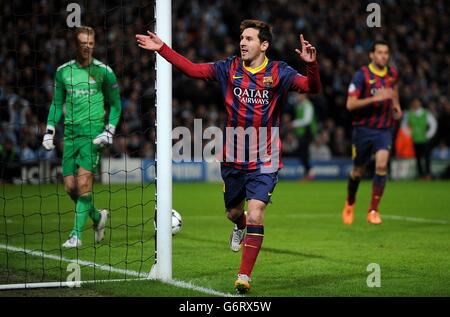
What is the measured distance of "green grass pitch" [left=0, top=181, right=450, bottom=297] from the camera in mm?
6672

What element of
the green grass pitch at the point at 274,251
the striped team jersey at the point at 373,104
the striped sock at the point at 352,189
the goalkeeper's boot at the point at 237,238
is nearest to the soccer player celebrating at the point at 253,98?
the green grass pitch at the point at 274,251

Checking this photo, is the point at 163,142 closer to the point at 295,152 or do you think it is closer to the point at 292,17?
the point at 295,152

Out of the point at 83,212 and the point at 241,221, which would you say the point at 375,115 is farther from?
the point at 83,212

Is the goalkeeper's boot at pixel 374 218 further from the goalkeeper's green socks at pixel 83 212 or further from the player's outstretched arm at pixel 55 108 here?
the player's outstretched arm at pixel 55 108

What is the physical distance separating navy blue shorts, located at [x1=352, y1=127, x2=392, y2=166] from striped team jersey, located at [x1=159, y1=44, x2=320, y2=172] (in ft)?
15.6

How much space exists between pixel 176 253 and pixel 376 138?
3.99 m

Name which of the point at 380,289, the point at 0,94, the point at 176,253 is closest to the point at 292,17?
the point at 0,94

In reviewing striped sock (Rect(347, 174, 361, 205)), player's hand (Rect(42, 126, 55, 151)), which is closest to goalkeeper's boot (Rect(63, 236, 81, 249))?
player's hand (Rect(42, 126, 55, 151))

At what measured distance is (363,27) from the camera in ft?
86.5

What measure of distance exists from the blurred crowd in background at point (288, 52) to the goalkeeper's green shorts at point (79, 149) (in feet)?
29.3

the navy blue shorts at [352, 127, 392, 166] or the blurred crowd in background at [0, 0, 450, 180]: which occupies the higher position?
the blurred crowd in background at [0, 0, 450, 180]

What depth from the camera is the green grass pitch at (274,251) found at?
6672 millimetres

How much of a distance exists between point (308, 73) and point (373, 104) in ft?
17.0

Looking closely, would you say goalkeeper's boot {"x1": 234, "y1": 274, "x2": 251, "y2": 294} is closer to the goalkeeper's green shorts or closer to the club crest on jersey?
the club crest on jersey
